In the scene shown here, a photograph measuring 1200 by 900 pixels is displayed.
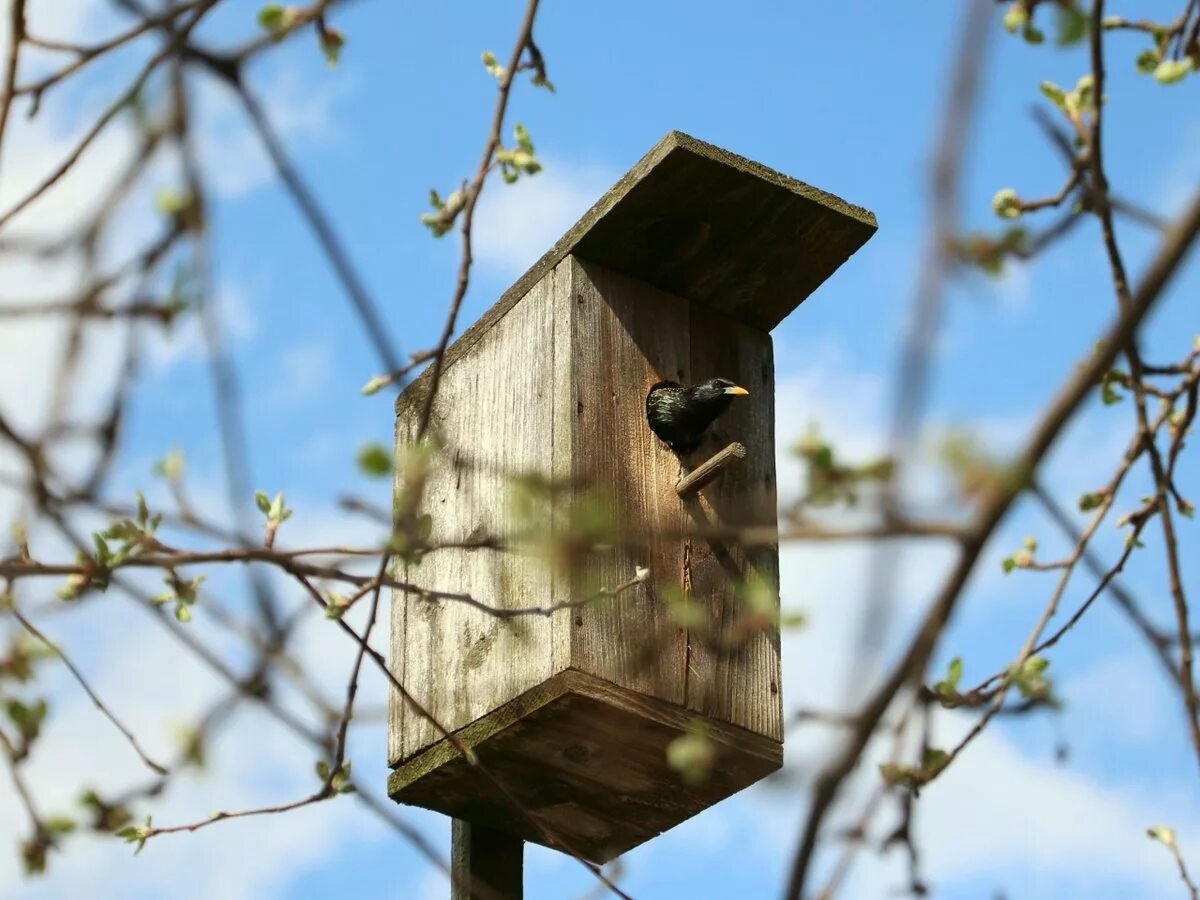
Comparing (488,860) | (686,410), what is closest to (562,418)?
(686,410)

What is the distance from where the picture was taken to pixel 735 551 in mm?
3959

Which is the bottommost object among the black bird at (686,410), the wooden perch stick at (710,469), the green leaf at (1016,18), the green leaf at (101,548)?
the green leaf at (101,548)

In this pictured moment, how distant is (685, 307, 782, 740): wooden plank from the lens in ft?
12.4

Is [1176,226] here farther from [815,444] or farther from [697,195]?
[697,195]

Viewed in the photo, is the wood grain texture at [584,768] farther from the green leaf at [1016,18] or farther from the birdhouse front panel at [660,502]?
the green leaf at [1016,18]

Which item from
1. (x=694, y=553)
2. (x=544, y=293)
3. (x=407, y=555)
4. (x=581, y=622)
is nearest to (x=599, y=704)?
(x=581, y=622)

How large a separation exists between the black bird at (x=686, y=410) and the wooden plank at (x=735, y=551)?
7 centimetres

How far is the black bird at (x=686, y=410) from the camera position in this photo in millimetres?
3900

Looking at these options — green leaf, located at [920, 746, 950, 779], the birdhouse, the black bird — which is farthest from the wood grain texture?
green leaf, located at [920, 746, 950, 779]

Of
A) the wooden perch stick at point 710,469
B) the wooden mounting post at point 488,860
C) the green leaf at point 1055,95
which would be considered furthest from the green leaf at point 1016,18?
the wooden mounting post at point 488,860

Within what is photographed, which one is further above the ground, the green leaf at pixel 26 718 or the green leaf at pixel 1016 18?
the green leaf at pixel 1016 18

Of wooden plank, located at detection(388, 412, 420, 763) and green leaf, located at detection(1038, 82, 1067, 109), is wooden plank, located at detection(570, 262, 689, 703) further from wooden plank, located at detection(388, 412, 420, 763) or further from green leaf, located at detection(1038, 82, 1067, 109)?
green leaf, located at detection(1038, 82, 1067, 109)

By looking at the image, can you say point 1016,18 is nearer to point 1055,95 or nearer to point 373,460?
point 1055,95

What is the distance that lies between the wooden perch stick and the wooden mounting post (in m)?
0.90
